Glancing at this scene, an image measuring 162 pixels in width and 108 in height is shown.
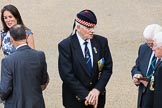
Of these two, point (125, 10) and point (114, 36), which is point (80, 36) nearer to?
point (114, 36)

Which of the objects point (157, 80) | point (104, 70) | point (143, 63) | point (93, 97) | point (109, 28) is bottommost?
point (109, 28)

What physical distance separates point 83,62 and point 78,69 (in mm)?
101

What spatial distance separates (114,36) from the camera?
11.0m

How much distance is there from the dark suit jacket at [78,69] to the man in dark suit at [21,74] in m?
0.35

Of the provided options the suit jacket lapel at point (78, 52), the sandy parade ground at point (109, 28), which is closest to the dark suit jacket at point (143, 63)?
the suit jacket lapel at point (78, 52)

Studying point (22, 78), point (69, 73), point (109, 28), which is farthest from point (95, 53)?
point (109, 28)

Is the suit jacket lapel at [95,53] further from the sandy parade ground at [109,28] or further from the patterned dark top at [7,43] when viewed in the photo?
the sandy parade ground at [109,28]

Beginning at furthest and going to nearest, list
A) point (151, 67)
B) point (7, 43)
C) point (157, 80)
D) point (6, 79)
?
point (7, 43), point (151, 67), point (6, 79), point (157, 80)

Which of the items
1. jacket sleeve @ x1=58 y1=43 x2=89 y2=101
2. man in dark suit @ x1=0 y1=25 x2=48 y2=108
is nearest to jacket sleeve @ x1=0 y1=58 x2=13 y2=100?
man in dark suit @ x1=0 y1=25 x2=48 y2=108

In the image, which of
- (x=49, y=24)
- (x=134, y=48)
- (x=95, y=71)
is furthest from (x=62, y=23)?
(x=95, y=71)

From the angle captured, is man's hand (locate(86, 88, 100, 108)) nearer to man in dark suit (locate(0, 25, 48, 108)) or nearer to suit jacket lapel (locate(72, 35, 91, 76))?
suit jacket lapel (locate(72, 35, 91, 76))

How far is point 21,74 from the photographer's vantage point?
5.01 metres

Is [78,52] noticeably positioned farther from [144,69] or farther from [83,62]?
[144,69]

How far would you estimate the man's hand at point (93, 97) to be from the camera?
5.46 metres
